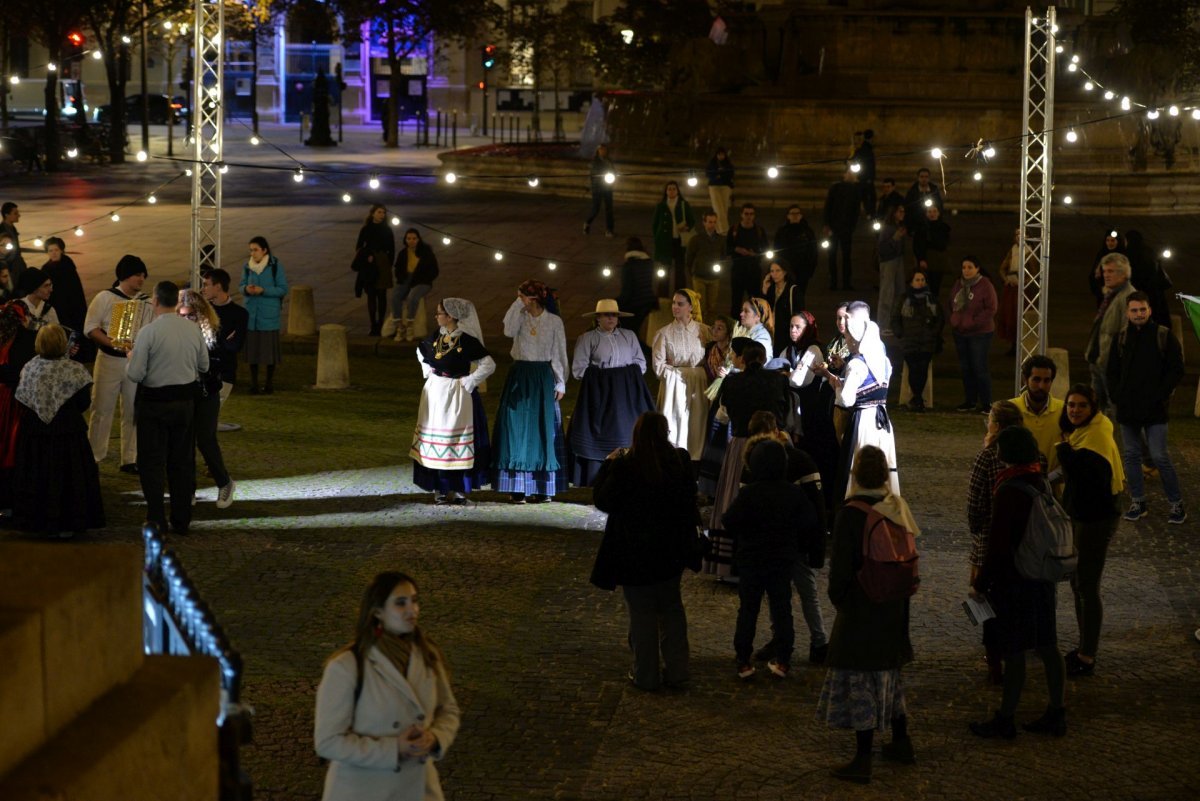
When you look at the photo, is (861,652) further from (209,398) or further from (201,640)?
(209,398)

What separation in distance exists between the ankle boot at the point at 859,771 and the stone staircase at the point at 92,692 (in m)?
3.82

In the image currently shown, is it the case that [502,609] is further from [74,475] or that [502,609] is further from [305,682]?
[74,475]

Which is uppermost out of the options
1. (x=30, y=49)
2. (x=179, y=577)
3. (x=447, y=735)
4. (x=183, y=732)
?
(x=30, y=49)

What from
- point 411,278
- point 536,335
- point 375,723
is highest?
point 411,278

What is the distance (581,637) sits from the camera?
987 cm

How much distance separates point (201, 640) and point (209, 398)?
317 inches

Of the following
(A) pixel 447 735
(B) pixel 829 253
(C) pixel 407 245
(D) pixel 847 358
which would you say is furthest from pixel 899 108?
(A) pixel 447 735

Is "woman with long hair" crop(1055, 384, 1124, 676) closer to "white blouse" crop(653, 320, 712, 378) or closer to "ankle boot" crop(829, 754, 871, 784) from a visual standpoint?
"ankle boot" crop(829, 754, 871, 784)

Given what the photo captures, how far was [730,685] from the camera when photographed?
359 inches

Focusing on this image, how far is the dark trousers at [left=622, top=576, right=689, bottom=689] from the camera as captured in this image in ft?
29.3

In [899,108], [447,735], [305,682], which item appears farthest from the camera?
[899,108]

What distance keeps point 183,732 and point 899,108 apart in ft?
106

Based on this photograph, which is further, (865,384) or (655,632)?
(865,384)

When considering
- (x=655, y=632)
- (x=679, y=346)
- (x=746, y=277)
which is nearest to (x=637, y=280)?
(x=746, y=277)
